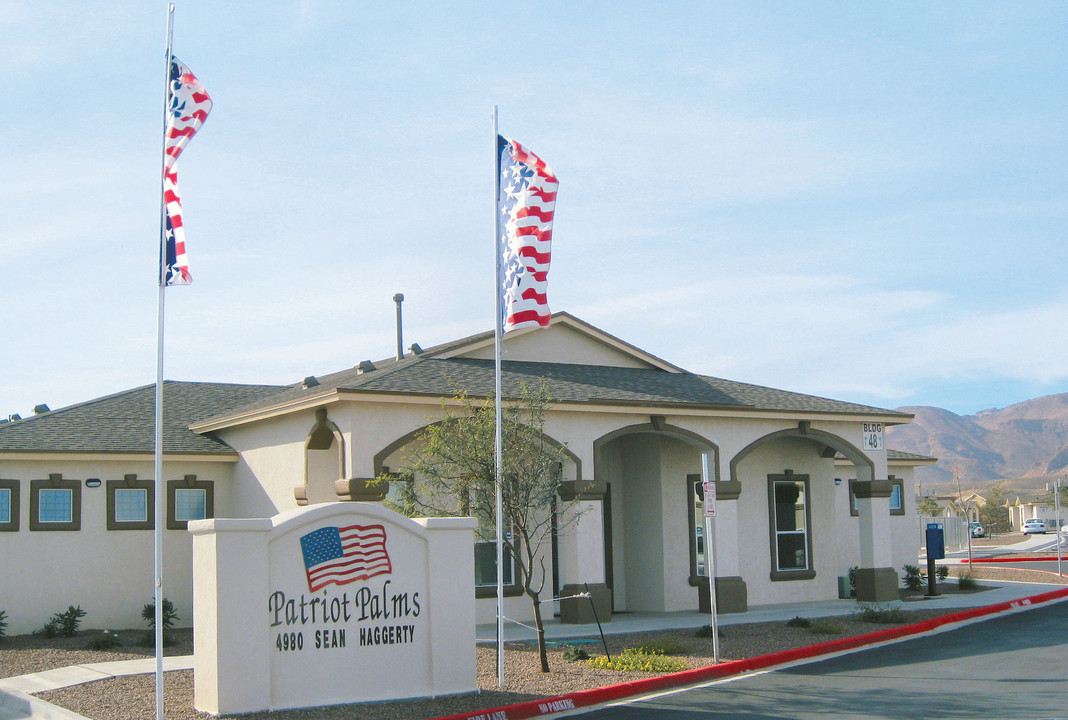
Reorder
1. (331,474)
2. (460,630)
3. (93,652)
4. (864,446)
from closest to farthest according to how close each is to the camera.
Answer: (460,630) → (93,652) → (331,474) → (864,446)

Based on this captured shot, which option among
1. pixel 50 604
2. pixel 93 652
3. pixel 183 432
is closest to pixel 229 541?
pixel 93 652

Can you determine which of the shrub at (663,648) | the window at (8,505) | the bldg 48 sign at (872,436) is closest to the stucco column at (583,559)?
the shrub at (663,648)

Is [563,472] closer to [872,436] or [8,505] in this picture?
[872,436]

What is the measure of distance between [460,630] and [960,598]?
14364 mm

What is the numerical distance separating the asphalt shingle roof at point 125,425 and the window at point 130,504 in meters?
0.75

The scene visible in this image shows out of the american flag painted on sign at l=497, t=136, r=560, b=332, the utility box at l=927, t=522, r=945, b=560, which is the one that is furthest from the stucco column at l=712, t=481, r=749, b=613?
the american flag painted on sign at l=497, t=136, r=560, b=332

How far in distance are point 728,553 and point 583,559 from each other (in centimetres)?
322

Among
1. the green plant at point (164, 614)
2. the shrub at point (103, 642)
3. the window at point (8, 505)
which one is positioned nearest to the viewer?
the shrub at point (103, 642)

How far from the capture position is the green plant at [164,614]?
20.3 meters

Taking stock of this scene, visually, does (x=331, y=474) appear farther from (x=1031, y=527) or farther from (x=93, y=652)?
(x=1031, y=527)

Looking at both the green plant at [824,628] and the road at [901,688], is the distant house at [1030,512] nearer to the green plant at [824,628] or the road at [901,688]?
the green plant at [824,628]

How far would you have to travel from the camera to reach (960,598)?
75.3 feet

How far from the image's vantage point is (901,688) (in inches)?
496

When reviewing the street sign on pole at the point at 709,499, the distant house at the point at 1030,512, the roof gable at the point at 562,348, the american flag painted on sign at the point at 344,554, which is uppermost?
the roof gable at the point at 562,348
